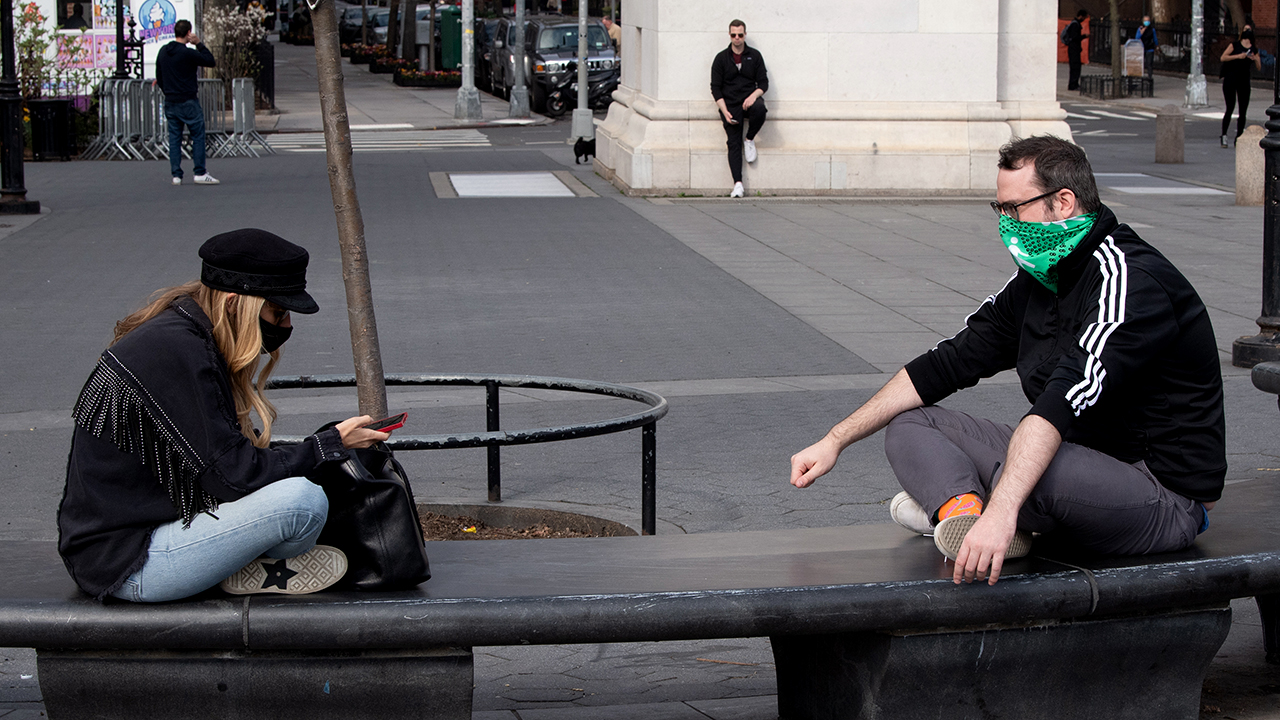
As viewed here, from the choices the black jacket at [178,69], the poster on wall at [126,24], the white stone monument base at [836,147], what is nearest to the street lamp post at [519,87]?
the poster on wall at [126,24]

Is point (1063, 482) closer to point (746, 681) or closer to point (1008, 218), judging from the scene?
point (1008, 218)

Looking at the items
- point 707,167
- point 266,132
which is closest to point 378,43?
point 266,132

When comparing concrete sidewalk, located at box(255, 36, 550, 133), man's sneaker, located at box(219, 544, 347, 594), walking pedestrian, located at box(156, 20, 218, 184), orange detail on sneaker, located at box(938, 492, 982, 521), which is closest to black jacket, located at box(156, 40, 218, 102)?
walking pedestrian, located at box(156, 20, 218, 184)

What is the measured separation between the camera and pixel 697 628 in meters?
3.29

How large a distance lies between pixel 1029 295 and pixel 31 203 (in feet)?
44.9

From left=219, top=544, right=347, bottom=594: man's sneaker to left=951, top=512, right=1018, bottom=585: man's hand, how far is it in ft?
4.78

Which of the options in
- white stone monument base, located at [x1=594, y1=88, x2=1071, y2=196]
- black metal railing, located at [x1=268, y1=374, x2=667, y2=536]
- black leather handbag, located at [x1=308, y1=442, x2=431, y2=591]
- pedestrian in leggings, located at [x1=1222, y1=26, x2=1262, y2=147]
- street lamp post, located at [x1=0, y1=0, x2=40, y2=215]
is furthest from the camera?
pedestrian in leggings, located at [x1=1222, y1=26, x2=1262, y2=147]

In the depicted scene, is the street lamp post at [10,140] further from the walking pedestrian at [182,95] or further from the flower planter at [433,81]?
the flower planter at [433,81]

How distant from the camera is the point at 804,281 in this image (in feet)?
37.6

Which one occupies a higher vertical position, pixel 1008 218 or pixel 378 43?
pixel 378 43

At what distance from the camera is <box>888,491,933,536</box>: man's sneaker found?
3832mm

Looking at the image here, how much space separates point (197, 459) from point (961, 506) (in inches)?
71.4

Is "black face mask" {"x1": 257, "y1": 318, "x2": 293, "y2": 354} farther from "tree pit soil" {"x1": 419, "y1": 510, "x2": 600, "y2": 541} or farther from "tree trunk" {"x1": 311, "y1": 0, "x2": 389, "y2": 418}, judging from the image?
"tree pit soil" {"x1": 419, "y1": 510, "x2": 600, "y2": 541}

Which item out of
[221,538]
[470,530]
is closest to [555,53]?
[470,530]
